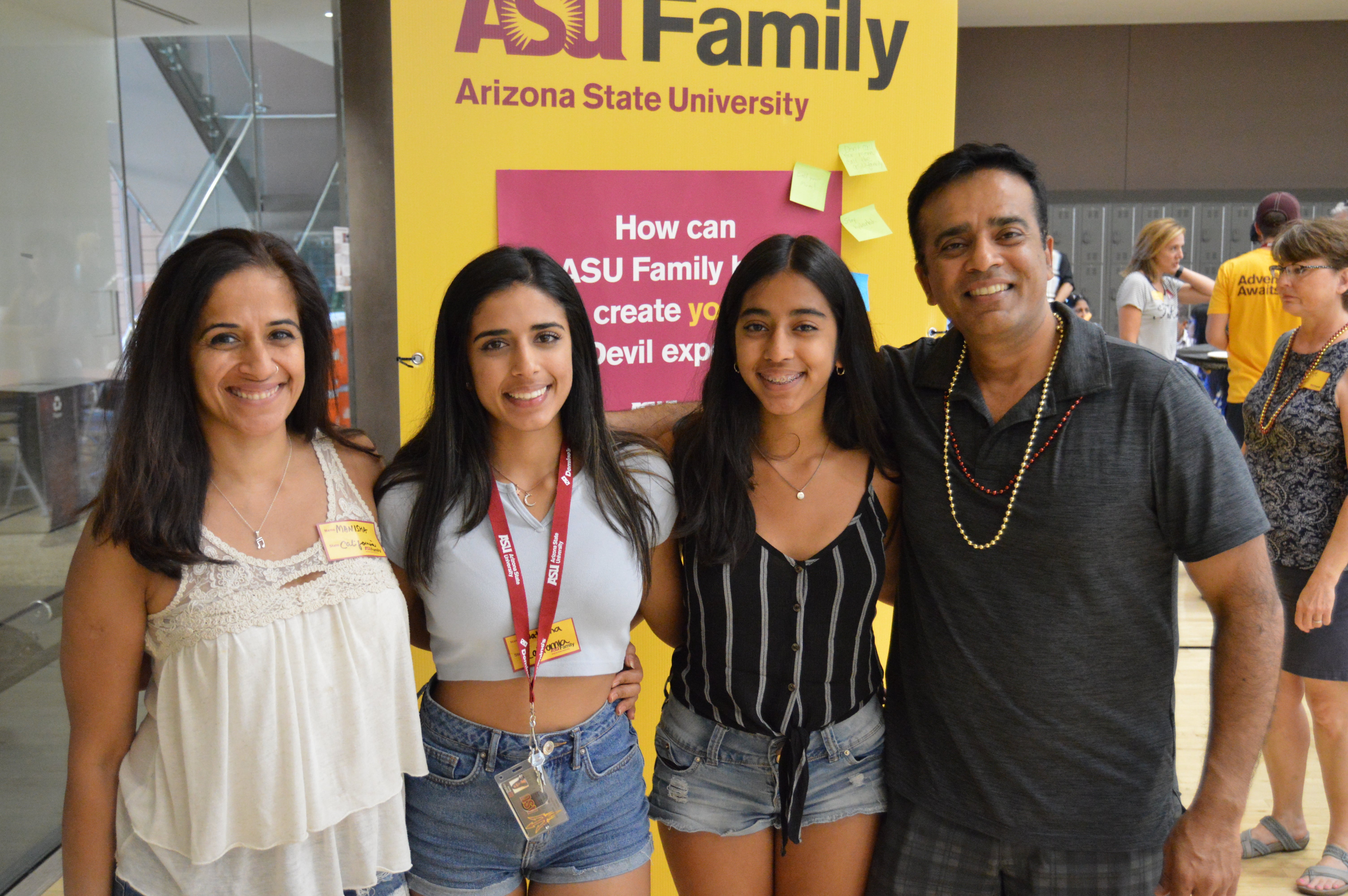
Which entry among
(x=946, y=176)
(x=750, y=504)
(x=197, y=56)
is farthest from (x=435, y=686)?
(x=197, y=56)

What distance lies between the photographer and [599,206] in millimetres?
2533

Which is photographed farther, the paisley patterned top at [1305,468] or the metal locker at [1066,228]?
the metal locker at [1066,228]

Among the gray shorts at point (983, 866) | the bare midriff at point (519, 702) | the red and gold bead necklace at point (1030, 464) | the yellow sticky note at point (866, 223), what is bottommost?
the gray shorts at point (983, 866)

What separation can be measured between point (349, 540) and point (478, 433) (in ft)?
1.01

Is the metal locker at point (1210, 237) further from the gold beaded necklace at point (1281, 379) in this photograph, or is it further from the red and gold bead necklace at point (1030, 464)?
the red and gold bead necklace at point (1030, 464)

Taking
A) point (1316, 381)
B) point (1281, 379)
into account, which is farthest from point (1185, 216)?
point (1316, 381)

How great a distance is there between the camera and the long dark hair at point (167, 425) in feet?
4.33

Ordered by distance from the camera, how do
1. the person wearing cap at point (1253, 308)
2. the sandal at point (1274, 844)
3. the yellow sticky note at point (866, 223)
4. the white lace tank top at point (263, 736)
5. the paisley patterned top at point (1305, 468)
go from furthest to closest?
1. the person wearing cap at point (1253, 308)
2. the sandal at point (1274, 844)
3. the paisley patterned top at point (1305, 468)
4. the yellow sticky note at point (866, 223)
5. the white lace tank top at point (263, 736)

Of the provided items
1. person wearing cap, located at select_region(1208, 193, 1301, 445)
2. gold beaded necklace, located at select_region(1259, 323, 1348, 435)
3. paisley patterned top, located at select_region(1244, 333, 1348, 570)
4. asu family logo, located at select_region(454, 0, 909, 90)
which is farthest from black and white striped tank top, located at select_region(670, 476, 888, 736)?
person wearing cap, located at select_region(1208, 193, 1301, 445)

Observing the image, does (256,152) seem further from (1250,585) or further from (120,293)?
(1250,585)

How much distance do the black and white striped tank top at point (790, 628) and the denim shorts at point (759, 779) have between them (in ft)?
0.10

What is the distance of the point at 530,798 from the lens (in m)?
1.50

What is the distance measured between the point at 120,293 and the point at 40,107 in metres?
0.65

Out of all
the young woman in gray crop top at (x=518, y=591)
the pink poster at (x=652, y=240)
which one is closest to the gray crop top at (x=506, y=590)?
the young woman in gray crop top at (x=518, y=591)
